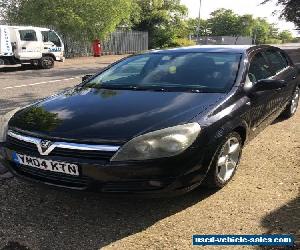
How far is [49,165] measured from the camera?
3289mm

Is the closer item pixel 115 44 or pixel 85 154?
pixel 85 154

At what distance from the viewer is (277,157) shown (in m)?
4.99

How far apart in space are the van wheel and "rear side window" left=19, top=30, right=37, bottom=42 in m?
0.94

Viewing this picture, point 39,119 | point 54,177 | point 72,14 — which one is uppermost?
point 72,14

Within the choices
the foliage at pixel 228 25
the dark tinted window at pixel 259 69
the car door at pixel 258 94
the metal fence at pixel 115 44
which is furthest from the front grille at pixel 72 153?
the foliage at pixel 228 25

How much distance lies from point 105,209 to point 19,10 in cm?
2415

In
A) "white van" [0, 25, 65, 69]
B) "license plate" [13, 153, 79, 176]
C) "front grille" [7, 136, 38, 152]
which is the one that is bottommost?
"white van" [0, 25, 65, 69]

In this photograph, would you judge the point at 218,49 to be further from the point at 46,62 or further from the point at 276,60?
the point at 46,62

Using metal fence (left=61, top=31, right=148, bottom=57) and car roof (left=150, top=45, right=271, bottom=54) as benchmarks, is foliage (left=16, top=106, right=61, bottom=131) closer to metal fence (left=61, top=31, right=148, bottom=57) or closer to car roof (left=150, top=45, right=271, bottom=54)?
car roof (left=150, top=45, right=271, bottom=54)

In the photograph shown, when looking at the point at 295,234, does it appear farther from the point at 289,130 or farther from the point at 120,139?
the point at 289,130

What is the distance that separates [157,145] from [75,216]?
3.29ft

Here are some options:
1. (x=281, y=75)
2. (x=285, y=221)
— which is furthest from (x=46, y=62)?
(x=285, y=221)

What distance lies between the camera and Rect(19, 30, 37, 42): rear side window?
54.0 feet

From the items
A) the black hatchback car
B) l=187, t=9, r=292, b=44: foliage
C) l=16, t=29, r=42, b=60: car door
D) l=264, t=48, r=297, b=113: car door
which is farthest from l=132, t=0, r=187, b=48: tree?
l=187, t=9, r=292, b=44: foliage
